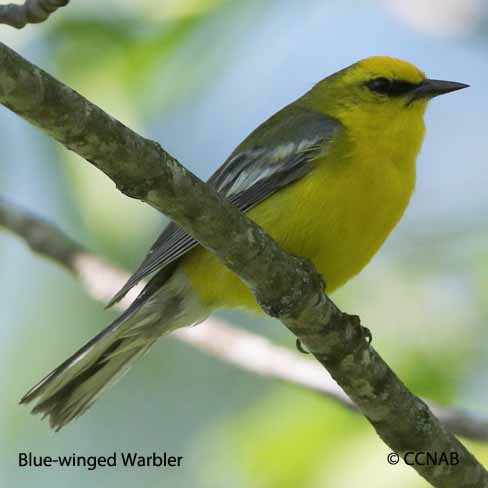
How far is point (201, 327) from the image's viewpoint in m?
6.07

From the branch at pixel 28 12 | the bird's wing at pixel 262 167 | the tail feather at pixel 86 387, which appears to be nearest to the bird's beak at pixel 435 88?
the bird's wing at pixel 262 167

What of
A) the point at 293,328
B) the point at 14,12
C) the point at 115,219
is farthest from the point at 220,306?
the point at 14,12

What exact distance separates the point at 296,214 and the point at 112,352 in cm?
128

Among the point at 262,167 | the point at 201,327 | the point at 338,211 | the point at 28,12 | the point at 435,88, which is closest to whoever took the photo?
the point at 28,12

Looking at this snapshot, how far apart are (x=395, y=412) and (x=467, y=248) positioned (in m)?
2.07

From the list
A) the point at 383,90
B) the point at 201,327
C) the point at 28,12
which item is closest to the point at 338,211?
the point at 383,90

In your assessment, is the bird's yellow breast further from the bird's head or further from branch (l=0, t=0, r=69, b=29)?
branch (l=0, t=0, r=69, b=29)

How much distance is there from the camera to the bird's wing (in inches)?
203

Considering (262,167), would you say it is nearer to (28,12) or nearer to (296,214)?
(296,214)

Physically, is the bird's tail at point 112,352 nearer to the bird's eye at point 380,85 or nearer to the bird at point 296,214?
the bird at point 296,214

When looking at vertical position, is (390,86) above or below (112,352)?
above

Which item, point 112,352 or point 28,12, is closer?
point 28,12

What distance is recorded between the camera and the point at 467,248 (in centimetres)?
623

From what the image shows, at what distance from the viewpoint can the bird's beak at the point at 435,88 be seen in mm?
5730
